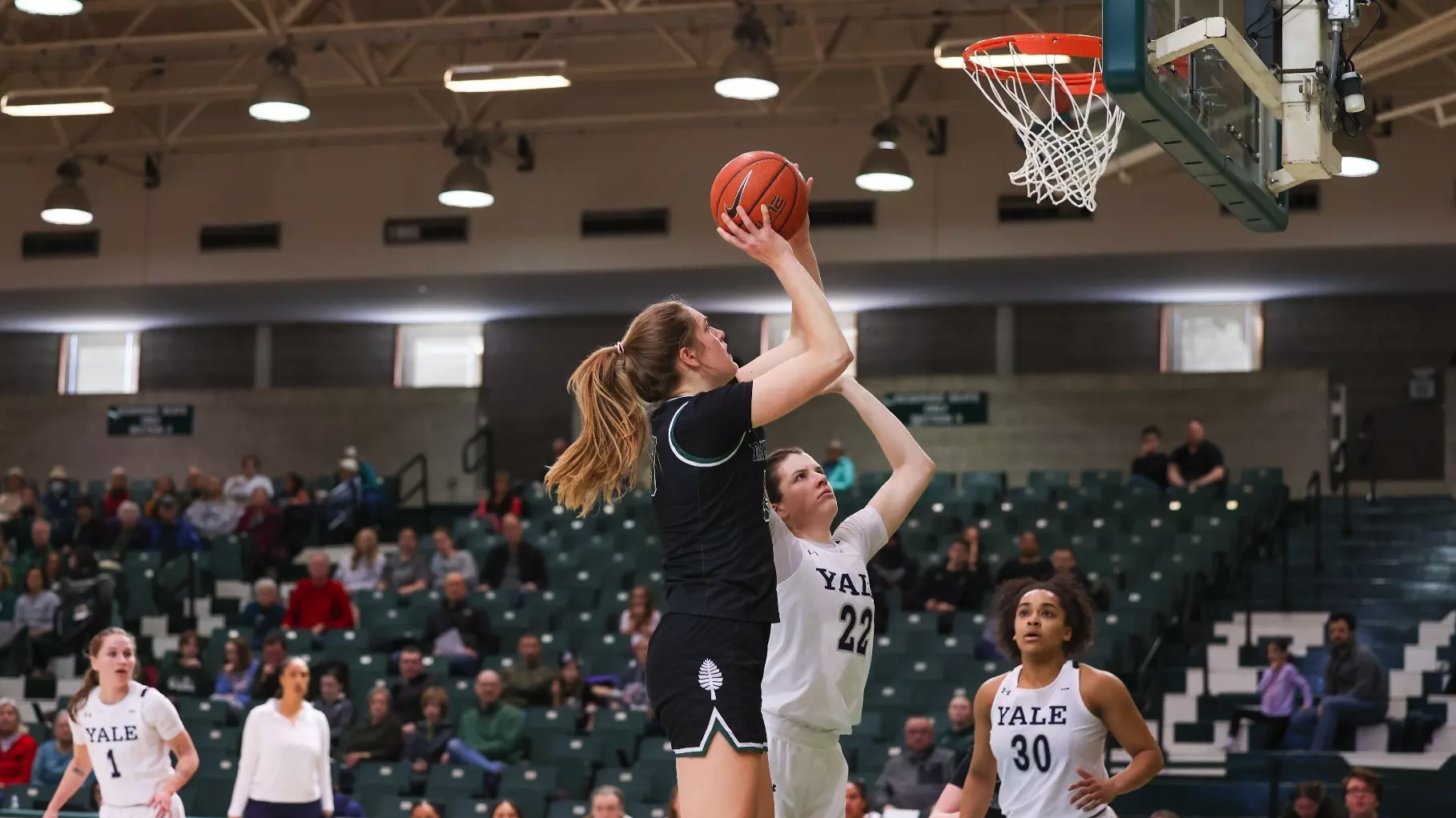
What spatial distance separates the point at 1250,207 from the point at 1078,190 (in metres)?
0.71

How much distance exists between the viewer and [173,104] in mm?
22031

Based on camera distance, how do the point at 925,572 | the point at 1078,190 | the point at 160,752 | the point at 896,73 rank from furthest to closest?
1. the point at 896,73
2. the point at 925,572
3. the point at 160,752
4. the point at 1078,190

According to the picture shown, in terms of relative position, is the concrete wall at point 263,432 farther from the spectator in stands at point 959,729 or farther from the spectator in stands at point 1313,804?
the spectator in stands at point 1313,804

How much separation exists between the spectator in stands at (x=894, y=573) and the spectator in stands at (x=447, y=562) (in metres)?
3.96

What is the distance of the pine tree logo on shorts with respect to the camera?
4.21 meters

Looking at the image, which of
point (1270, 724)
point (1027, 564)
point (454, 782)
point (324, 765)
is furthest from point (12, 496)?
point (1270, 724)

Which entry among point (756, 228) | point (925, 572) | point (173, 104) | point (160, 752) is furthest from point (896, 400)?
point (756, 228)

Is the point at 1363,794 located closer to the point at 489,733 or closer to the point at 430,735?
the point at 489,733

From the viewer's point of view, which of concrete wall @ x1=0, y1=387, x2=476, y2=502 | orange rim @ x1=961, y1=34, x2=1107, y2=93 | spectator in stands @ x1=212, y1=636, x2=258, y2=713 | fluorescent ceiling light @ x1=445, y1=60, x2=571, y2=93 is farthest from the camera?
concrete wall @ x1=0, y1=387, x2=476, y2=502

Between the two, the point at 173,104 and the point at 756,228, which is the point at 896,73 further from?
the point at 756,228

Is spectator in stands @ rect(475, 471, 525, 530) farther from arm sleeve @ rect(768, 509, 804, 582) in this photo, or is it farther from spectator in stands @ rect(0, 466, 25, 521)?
arm sleeve @ rect(768, 509, 804, 582)

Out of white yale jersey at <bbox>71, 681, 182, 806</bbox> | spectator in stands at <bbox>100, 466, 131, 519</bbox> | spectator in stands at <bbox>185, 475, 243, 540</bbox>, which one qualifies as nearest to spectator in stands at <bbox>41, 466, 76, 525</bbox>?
spectator in stands at <bbox>100, 466, 131, 519</bbox>

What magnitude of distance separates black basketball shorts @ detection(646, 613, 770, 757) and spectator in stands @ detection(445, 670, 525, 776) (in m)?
8.74

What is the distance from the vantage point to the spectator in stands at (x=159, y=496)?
20391mm
